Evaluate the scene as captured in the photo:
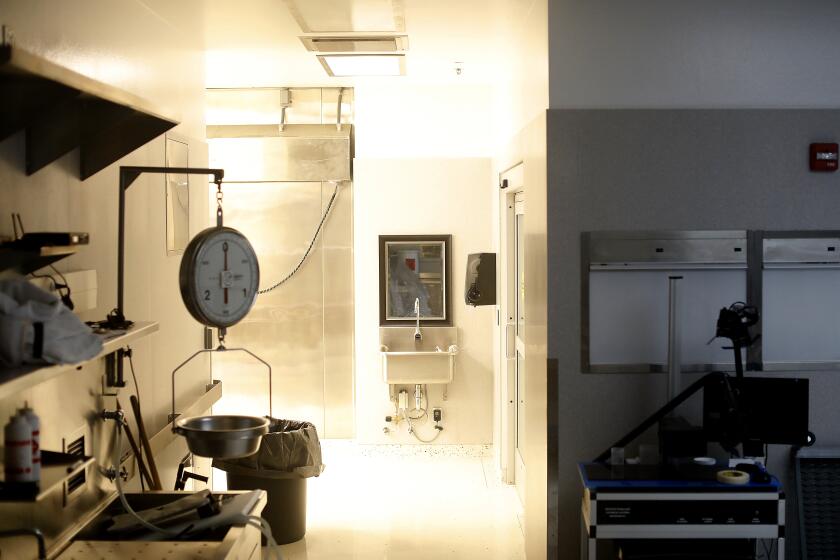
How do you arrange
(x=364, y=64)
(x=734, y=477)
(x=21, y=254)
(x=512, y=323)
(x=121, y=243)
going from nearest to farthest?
1. (x=21, y=254)
2. (x=121, y=243)
3. (x=734, y=477)
4. (x=364, y=64)
5. (x=512, y=323)

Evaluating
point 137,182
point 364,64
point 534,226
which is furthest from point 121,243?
point 364,64

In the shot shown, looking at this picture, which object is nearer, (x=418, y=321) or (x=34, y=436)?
(x=34, y=436)

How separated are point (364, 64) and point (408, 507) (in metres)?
2.73

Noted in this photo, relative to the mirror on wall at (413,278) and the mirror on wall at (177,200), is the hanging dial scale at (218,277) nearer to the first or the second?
the mirror on wall at (177,200)

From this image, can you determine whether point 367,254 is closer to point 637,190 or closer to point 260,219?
point 260,219

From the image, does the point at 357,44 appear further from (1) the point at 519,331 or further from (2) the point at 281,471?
(2) the point at 281,471

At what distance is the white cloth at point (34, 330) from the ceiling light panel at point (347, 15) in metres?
2.03

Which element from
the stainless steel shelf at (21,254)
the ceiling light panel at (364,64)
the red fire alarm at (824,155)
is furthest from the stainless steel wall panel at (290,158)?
the stainless steel shelf at (21,254)

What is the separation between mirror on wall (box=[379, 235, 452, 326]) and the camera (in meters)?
6.73

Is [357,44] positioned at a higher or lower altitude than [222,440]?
higher

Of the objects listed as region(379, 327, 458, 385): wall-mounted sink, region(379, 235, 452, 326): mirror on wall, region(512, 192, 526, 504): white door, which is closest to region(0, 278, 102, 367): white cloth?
region(512, 192, 526, 504): white door

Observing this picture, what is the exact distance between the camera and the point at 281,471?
4852mm

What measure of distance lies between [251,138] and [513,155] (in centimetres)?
264

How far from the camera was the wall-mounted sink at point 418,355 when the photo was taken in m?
6.58
